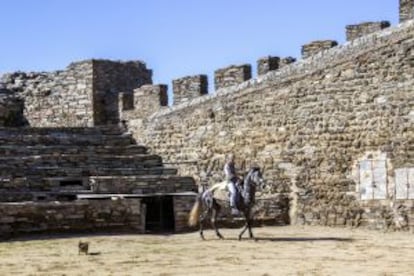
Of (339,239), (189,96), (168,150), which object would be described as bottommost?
(339,239)

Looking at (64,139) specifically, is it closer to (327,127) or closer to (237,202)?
(327,127)

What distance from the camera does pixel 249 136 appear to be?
2002cm

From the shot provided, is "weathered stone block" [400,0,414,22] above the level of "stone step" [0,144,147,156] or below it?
above

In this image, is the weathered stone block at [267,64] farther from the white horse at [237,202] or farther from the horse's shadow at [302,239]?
the horse's shadow at [302,239]

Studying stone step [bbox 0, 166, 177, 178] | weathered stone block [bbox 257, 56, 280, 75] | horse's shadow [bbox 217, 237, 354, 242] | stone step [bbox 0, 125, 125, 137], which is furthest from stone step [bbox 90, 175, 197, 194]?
horse's shadow [bbox 217, 237, 354, 242]

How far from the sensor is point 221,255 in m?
13.3

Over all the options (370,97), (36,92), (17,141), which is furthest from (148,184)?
(36,92)

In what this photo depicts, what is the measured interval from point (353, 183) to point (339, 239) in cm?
259

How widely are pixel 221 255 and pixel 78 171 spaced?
24.7ft

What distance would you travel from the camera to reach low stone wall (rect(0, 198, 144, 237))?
16.6m

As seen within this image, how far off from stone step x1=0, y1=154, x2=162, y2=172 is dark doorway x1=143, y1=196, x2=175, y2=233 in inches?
89.7

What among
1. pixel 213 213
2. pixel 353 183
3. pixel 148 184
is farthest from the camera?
pixel 148 184

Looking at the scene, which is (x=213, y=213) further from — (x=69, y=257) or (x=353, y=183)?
(x=69, y=257)

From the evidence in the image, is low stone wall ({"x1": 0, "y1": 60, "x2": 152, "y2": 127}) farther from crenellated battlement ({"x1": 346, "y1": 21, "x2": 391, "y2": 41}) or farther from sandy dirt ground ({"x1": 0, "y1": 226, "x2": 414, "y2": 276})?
sandy dirt ground ({"x1": 0, "y1": 226, "x2": 414, "y2": 276})
